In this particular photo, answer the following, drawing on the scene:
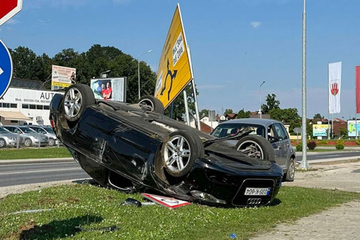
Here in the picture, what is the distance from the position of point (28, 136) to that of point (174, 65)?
796 inches

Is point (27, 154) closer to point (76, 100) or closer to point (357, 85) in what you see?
point (76, 100)

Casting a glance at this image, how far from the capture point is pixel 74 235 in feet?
19.7

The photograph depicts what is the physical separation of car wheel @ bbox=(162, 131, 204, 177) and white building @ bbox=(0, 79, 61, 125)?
55887mm

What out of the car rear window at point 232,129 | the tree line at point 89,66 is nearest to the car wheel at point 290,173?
the car rear window at point 232,129

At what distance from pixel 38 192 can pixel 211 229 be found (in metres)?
3.86

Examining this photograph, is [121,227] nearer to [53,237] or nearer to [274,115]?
[53,237]

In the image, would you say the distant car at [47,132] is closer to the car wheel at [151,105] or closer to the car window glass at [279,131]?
the car window glass at [279,131]

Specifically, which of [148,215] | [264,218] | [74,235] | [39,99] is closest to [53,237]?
[74,235]

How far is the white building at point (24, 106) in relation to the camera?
2474 inches

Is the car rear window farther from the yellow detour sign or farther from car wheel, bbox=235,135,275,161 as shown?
car wheel, bbox=235,135,275,161

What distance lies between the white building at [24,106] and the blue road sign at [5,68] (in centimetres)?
5859

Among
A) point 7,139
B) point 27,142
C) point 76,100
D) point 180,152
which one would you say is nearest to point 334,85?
point 27,142

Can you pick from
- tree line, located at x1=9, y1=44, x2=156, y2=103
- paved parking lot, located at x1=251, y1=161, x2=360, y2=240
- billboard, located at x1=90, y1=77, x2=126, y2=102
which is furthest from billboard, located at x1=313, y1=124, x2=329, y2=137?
paved parking lot, located at x1=251, y1=161, x2=360, y2=240

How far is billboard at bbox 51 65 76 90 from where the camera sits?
69.6m
